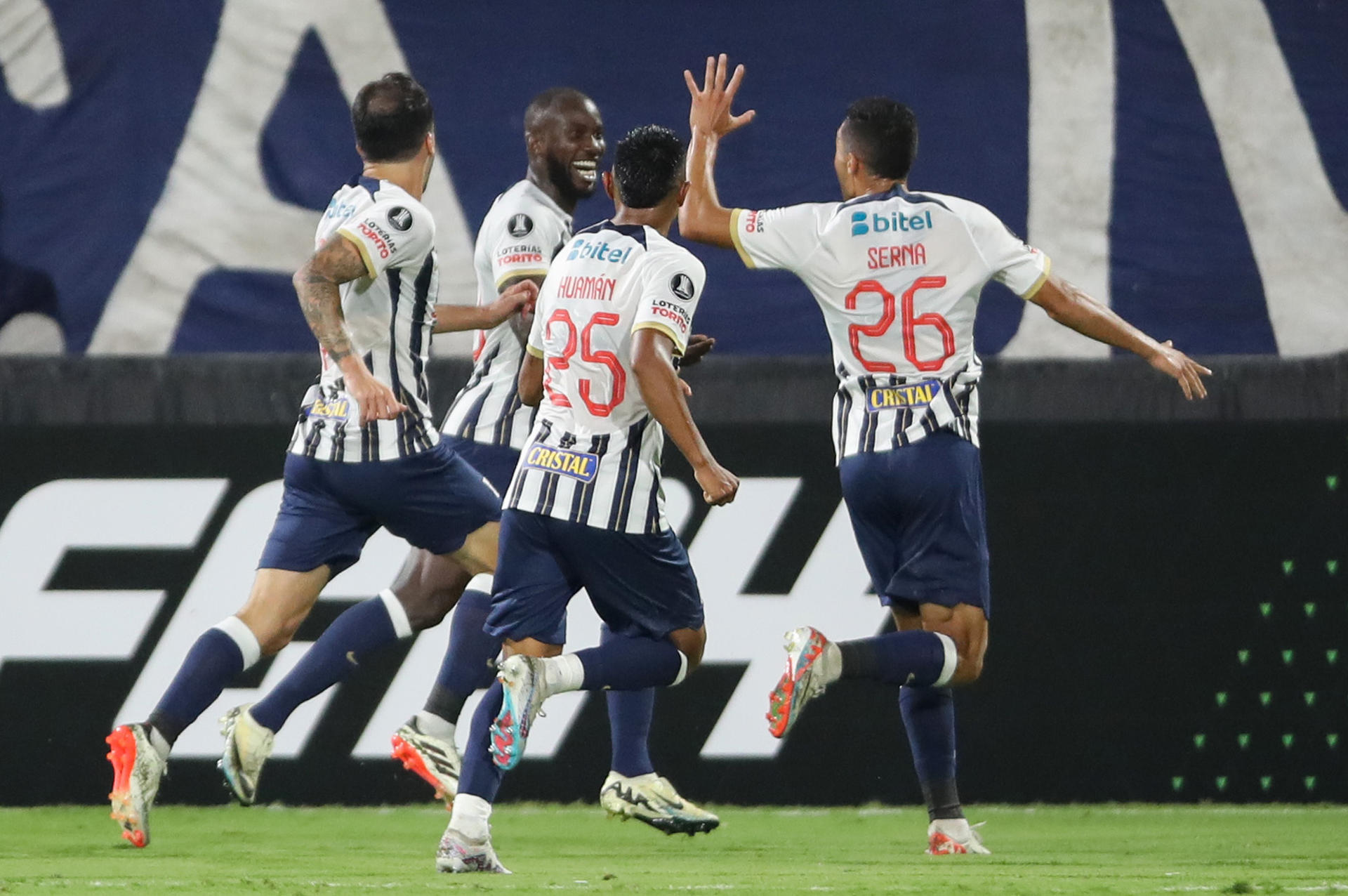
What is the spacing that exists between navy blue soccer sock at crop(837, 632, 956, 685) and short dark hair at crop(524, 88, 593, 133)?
179cm

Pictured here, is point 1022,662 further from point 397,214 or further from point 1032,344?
point 397,214

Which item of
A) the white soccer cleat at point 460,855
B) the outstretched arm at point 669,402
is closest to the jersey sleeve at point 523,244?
the outstretched arm at point 669,402

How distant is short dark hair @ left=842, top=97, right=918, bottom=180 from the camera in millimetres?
4898

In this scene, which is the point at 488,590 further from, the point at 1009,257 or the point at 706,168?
the point at 1009,257

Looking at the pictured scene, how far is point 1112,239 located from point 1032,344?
496 millimetres

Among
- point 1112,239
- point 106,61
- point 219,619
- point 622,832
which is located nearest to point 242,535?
point 219,619

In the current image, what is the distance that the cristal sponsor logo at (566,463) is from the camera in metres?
4.45

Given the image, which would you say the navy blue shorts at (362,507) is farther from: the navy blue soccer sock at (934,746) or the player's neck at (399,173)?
the navy blue soccer sock at (934,746)

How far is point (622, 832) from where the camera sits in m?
5.77

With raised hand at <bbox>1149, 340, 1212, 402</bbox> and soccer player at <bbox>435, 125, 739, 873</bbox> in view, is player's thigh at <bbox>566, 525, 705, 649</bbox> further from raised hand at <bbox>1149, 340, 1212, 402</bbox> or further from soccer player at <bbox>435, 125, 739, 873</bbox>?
raised hand at <bbox>1149, 340, 1212, 402</bbox>

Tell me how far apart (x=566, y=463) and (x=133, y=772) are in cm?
126

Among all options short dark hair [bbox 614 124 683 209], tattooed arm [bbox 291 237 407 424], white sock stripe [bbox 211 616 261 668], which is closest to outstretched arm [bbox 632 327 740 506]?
short dark hair [bbox 614 124 683 209]

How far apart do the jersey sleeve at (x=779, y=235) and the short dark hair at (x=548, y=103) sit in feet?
2.77

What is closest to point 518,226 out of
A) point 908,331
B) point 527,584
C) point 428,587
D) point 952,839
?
point 428,587
